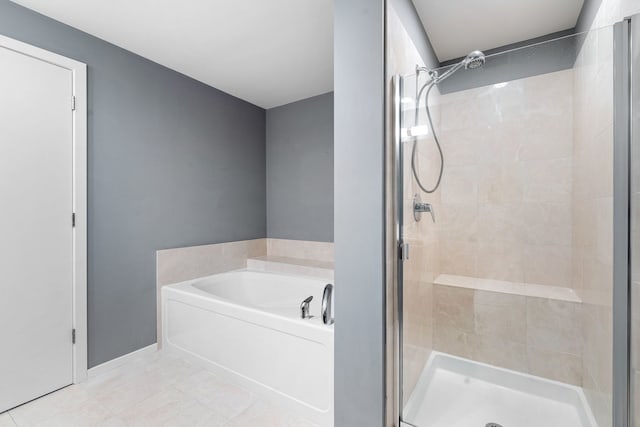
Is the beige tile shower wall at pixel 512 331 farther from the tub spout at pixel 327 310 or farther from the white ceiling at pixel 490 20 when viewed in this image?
the white ceiling at pixel 490 20

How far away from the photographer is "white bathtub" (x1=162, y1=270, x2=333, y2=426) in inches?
65.8

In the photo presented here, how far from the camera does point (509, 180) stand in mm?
1632

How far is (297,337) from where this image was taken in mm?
1747

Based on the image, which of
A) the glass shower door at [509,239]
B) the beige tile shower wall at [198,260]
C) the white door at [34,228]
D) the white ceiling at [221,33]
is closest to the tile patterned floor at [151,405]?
the white door at [34,228]

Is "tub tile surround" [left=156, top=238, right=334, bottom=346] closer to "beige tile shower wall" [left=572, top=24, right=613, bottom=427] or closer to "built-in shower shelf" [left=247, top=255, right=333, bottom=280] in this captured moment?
"built-in shower shelf" [left=247, top=255, right=333, bottom=280]

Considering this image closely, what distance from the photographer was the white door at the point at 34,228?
69.2 inches

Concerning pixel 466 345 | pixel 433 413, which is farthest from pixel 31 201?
pixel 466 345

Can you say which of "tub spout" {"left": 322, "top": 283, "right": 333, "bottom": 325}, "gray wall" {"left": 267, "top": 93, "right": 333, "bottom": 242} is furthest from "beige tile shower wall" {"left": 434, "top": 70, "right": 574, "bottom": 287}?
"gray wall" {"left": 267, "top": 93, "right": 333, "bottom": 242}

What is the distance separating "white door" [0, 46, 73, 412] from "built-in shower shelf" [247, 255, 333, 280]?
1.62m

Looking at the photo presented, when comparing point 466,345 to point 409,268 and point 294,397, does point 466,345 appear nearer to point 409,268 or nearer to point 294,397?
point 409,268

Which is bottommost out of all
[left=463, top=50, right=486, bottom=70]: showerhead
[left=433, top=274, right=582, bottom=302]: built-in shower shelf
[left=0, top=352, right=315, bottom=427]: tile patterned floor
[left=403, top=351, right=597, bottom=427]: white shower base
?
[left=0, top=352, right=315, bottom=427]: tile patterned floor

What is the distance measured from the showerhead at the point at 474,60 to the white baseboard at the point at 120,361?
300 centimetres

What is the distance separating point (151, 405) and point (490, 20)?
10.7 ft

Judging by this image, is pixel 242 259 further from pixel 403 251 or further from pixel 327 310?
pixel 403 251
